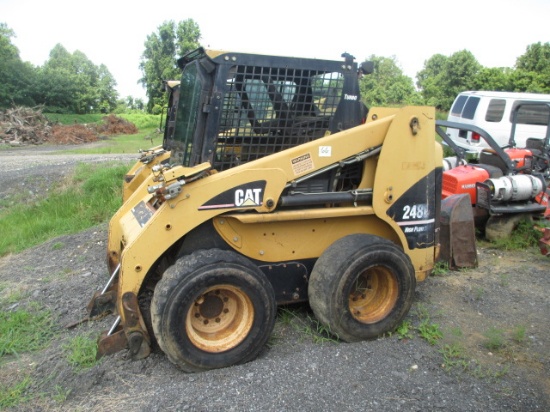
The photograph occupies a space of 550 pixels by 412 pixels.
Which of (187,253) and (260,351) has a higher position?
(187,253)

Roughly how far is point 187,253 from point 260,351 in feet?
2.87

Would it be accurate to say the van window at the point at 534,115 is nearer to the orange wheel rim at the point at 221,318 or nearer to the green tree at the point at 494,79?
the orange wheel rim at the point at 221,318

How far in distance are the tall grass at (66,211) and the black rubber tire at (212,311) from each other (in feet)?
14.0

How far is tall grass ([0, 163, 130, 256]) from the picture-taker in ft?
23.3

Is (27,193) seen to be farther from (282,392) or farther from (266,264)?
(282,392)

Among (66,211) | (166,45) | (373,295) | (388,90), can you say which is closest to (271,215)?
(373,295)

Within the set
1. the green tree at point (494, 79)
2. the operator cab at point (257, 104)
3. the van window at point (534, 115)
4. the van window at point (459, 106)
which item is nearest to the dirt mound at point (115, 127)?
the green tree at point (494, 79)

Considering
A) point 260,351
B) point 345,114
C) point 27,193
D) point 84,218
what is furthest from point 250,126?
point 27,193

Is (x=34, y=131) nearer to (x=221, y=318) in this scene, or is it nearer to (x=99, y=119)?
(x=99, y=119)

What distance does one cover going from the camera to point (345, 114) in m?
4.10

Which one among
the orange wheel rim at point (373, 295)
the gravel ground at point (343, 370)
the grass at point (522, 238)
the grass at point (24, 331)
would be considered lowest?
the grass at point (24, 331)

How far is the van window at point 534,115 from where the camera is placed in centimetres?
1119

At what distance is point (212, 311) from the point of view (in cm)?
351

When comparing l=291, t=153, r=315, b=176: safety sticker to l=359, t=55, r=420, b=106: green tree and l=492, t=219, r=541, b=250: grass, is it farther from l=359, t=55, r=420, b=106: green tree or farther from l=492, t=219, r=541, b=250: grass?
l=359, t=55, r=420, b=106: green tree
